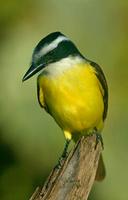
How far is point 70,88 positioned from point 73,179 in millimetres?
904

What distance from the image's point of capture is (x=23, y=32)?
4535mm

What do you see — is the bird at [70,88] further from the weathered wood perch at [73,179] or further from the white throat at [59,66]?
the weathered wood perch at [73,179]

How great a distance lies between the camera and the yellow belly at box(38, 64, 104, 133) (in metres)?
3.51

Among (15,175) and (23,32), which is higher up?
(23,32)

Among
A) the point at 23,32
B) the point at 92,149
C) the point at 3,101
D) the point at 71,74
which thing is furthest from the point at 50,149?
the point at 92,149

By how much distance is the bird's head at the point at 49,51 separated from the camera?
3.33 meters

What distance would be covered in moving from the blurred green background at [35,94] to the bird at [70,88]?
0.66 metres

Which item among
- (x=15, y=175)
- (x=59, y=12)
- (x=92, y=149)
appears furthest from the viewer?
(x=59, y=12)

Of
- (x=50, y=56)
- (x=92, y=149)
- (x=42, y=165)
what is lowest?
(x=42, y=165)

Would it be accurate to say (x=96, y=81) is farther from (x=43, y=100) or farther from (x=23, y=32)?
(x=23, y=32)

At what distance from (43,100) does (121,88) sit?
0.76m

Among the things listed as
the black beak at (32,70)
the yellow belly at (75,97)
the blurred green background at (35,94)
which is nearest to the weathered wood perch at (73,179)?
the black beak at (32,70)

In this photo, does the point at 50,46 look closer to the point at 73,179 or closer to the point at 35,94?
the point at 73,179

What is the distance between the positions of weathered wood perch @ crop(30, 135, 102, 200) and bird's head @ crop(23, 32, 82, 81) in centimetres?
62
